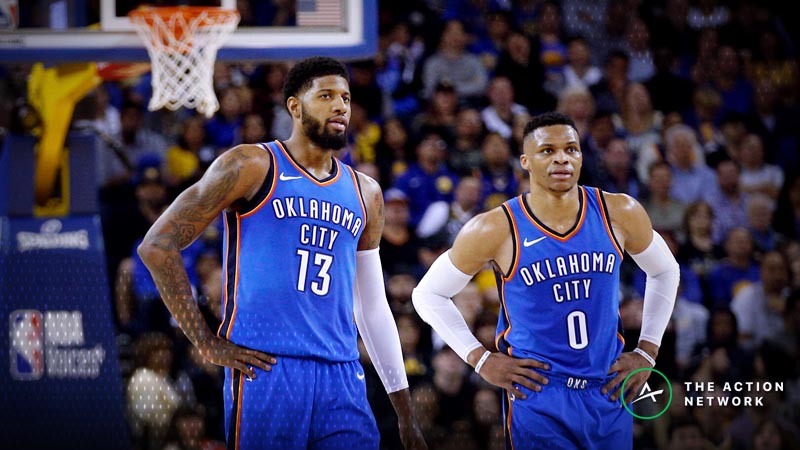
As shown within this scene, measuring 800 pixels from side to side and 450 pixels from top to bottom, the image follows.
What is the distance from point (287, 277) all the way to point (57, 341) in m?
3.04

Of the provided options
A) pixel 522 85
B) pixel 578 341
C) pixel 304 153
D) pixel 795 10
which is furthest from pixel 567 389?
pixel 795 10

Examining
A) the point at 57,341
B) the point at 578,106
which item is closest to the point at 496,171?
the point at 578,106

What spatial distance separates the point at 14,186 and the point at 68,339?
105 centimetres

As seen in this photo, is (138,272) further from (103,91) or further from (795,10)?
(795,10)

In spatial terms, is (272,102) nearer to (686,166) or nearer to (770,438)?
(686,166)

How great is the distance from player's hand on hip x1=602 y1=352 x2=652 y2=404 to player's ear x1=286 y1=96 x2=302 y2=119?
1798mm

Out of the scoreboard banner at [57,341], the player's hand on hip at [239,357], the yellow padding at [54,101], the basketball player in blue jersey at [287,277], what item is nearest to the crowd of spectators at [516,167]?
the yellow padding at [54,101]

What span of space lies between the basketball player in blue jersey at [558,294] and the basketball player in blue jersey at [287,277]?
0.54 meters

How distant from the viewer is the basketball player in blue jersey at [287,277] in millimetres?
4160

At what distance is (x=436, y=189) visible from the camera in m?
8.52

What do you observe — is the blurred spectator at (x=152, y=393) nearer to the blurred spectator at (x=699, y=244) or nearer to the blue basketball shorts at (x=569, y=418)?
the blue basketball shorts at (x=569, y=418)

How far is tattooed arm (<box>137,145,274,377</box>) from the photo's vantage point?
13.6 feet

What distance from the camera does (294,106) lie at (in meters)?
4.59

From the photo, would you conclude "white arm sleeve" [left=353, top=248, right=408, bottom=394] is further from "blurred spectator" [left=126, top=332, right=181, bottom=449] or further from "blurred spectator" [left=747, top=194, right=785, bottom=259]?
"blurred spectator" [left=747, top=194, right=785, bottom=259]
